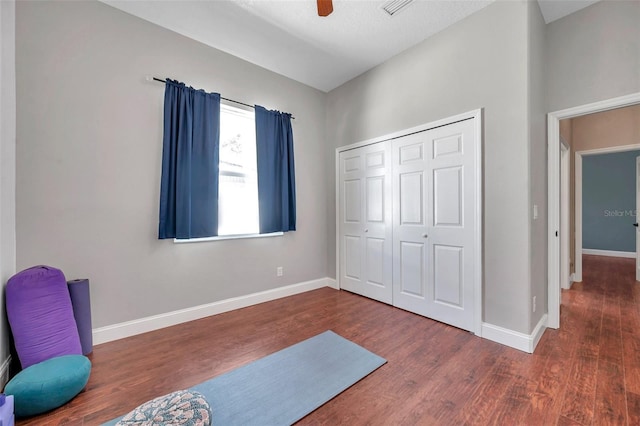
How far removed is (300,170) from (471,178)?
2.25m

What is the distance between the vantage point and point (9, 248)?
1.94 metres

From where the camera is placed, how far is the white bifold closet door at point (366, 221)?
3332mm

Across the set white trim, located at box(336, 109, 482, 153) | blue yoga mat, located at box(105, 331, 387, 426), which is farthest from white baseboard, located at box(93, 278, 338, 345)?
white trim, located at box(336, 109, 482, 153)

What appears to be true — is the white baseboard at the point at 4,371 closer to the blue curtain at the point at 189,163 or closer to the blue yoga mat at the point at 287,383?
the blue yoga mat at the point at 287,383

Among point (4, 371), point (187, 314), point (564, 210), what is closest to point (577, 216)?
point (564, 210)

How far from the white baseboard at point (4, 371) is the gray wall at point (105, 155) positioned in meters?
0.56

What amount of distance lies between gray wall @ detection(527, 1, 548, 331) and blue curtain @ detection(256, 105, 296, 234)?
8.69 feet

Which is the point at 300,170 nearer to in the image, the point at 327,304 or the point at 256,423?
the point at 327,304

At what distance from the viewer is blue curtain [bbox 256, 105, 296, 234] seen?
11.0 ft

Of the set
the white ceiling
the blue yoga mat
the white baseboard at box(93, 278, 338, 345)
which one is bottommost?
the blue yoga mat

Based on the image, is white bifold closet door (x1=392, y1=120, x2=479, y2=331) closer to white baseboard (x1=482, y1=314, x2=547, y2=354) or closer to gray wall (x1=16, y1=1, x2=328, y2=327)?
white baseboard (x1=482, y1=314, x2=547, y2=354)

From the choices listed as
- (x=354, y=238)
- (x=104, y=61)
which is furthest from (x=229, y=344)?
(x=104, y=61)

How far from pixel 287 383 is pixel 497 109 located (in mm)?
2899

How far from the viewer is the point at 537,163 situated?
239 centimetres
